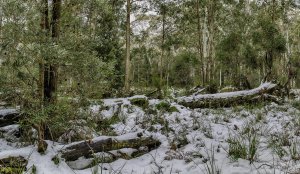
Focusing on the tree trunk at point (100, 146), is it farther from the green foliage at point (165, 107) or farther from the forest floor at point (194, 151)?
the green foliage at point (165, 107)

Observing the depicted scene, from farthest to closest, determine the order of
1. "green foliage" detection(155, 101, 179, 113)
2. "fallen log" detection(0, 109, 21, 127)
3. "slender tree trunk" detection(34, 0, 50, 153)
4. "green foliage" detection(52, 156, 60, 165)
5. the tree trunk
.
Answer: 1. "green foliage" detection(155, 101, 179, 113)
2. "fallen log" detection(0, 109, 21, 127)
3. the tree trunk
4. "slender tree trunk" detection(34, 0, 50, 153)
5. "green foliage" detection(52, 156, 60, 165)

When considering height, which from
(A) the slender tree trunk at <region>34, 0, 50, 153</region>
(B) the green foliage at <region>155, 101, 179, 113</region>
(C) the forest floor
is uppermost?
(A) the slender tree trunk at <region>34, 0, 50, 153</region>

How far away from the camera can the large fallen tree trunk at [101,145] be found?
4359 mm

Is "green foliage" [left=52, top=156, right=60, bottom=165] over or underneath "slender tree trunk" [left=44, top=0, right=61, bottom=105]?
underneath

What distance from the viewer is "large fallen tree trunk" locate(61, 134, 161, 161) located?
436 centimetres

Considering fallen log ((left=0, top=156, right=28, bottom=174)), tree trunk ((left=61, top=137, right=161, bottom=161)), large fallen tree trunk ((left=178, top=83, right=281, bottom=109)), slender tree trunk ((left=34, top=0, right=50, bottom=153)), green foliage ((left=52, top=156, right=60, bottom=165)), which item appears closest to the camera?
fallen log ((left=0, top=156, right=28, bottom=174))

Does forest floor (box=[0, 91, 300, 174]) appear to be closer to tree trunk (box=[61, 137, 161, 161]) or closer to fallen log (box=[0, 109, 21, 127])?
tree trunk (box=[61, 137, 161, 161])

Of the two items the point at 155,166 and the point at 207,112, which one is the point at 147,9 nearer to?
the point at 207,112

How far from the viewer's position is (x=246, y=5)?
85.9 feet

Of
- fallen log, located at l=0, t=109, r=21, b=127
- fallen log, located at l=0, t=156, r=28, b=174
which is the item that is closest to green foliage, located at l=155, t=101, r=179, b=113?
fallen log, located at l=0, t=109, r=21, b=127

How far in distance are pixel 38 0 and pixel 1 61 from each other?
1177 millimetres

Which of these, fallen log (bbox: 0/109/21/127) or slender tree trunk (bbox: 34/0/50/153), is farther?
fallen log (bbox: 0/109/21/127)

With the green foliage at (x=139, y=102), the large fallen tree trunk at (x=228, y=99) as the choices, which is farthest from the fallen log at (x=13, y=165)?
the large fallen tree trunk at (x=228, y=99)

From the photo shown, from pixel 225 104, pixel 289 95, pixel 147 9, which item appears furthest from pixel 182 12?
pixel 225 104
